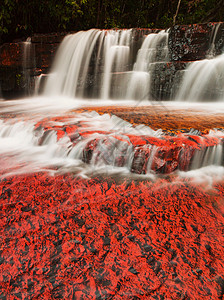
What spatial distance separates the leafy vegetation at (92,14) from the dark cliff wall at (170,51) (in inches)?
59.2

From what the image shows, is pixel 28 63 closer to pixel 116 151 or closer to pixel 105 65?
pixel 105 65

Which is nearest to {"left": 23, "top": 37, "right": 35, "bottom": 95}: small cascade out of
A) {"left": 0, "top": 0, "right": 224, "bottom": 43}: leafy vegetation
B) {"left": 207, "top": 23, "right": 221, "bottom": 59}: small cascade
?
{"left": 0, "top": 0, "right": 224, "bottom": 43}: leafy vegetation

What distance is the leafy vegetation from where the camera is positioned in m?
9.27

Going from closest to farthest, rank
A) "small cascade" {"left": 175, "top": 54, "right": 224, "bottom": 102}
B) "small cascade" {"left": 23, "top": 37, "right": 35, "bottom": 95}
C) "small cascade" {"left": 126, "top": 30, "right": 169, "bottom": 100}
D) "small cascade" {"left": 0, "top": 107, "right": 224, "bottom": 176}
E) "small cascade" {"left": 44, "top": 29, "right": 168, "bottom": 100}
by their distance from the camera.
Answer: "small cascade" {"left": 0, "top": 107, "right": 224, "bottom": 176}
"small cascade" {"left": 175, "top": 54, "right": 224, "bottom": 102}
"small cascade" {"left": 126, "top": 30, "right": 169, "bottom": 100}
"small cascade" {"left": 44, "top": 29, "right": 168, "bottom": 100}
"small cascade" {"left": 23, "top": 37, "right": 35, "bottom": 95}

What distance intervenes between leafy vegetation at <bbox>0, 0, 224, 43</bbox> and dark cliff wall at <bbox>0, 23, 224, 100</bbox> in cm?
150

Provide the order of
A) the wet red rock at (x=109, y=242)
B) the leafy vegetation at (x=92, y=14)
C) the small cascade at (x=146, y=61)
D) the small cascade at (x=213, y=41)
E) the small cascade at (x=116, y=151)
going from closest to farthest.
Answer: the wet red rock at (x=109, y=242) < the small cascade at (x=116, y=151) < the small cascade at (x=213, y=41) < the small cascade at (x=146, y=61) < the leafy vegetation at (x=92, y=14)

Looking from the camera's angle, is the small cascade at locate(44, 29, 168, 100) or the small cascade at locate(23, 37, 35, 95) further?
the small cascade at locate(23, 37, 35, 95)

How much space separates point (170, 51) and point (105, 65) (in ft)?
8.90

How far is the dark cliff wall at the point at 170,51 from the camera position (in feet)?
22.0

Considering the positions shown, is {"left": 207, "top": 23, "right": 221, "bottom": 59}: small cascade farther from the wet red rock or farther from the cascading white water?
the wet red rock

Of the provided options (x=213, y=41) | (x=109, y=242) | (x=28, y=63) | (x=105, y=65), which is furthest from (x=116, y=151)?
(x=28, y=63)

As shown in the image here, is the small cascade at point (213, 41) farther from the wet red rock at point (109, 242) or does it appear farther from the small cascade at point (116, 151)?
the wet red rock at point (109, 242)

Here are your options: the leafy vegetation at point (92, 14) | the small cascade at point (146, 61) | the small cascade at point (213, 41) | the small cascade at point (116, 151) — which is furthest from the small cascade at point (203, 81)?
the leafy vegetation at point (92, 14)

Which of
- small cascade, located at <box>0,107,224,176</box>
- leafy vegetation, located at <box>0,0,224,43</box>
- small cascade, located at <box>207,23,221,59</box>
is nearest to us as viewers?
small cascade, located at <box>0,107,224,176</box>
